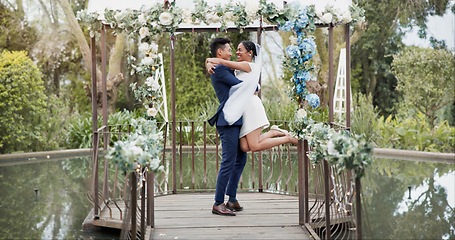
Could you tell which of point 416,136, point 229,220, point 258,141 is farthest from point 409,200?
point 416,136

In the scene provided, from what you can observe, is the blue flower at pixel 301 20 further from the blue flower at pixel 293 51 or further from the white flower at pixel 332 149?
the white flower at pixel 332 149

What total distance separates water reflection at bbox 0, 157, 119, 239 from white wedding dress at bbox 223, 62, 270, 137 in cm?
163

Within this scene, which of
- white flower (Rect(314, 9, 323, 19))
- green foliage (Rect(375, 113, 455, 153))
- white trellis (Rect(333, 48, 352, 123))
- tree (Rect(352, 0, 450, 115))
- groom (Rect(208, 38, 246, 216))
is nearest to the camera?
white flower (Rect(314, 9, 323, 19))

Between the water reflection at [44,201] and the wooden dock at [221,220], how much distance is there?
62cm

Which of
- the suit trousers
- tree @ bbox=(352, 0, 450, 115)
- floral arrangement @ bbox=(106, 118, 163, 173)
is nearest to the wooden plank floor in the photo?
the suit trousers

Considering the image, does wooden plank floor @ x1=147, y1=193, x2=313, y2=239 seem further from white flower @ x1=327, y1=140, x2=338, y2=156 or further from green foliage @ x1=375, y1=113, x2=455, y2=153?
green foliage @ x1=375, y1=113, x2=455, y2=153

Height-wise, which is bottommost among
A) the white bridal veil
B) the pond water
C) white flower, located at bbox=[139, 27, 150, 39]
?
the pond water

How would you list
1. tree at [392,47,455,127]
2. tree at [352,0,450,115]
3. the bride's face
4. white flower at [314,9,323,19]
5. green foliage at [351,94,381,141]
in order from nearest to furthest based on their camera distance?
white flower at [314,9,323,19]
the bride's face
green foliage at [351,94,381,141]
tree at [392,47,455,127]
tree at [352,0,450,115]

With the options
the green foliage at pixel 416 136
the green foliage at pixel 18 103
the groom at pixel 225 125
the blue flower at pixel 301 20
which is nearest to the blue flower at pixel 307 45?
the blue flower at pixel 301 20

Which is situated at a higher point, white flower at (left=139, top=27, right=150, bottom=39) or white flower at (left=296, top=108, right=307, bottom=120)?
white flower at (left=139, top=27, right=150, bottom=39)

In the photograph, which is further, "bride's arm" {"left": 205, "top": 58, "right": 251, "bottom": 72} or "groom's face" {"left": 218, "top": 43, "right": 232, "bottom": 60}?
"groom's face" {"left": 218, "top": 43, "right": 232, "bottom": 60}

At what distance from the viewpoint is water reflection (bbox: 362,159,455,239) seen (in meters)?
5.94

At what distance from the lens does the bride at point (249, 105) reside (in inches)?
204

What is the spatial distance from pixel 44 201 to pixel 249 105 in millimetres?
3508
